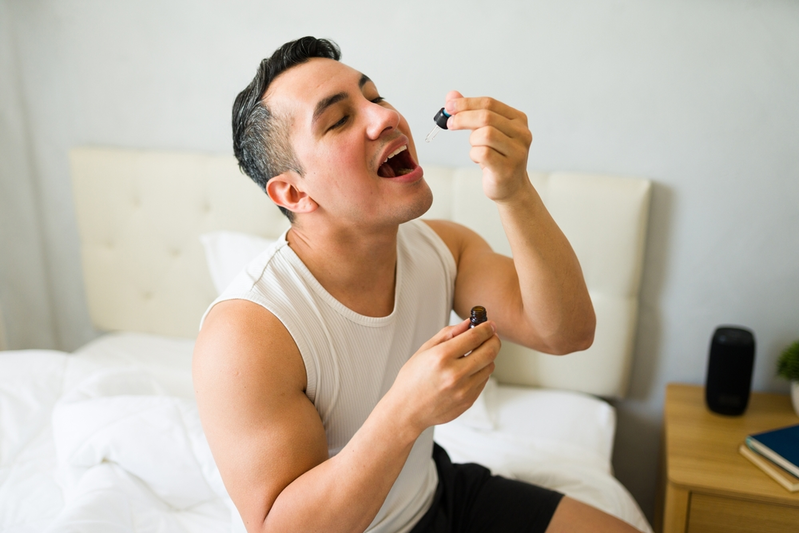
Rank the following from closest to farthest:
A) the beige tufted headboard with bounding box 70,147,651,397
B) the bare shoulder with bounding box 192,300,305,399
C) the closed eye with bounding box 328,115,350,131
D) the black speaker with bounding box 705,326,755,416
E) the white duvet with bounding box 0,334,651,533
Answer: the bare shoulder with bounding box 192,300,305,399, the closed eye with bounding box 328,115,350,131, the white duvet with bounding box 0,334,651,533, the black speaker with bounding box 705,326,755,416, the beige tufted headboard with bounding box 70,147,651,397

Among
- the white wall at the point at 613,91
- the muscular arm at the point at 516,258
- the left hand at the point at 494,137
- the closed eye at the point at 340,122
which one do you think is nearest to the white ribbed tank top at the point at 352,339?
the muscular arm at the point at 516,258

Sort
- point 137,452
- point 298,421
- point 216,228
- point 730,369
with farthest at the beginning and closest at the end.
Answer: point 216,228, point 730,369, point 137,452, point 298,421

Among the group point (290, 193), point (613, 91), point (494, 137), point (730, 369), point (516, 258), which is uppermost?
point (613, 91)

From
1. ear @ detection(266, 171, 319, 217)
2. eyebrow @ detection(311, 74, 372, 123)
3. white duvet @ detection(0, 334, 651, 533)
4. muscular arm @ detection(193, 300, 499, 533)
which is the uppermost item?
eyebrow @ detection(311, 74, 372, 123)

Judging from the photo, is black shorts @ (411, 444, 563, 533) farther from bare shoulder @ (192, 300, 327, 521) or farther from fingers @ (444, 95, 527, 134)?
fingers @ (444, 95, 527, 134)

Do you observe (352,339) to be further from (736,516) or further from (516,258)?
(736,516)

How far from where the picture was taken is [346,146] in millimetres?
1055

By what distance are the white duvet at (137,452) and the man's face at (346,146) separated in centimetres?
62

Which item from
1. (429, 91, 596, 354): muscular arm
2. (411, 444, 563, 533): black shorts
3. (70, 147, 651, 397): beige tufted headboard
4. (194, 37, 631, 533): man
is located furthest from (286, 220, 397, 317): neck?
(70, 147, 651, 397): beige tufted headboard

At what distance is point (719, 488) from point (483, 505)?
55 centimetres

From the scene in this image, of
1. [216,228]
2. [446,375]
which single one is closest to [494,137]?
[446,375]

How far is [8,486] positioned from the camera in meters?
1.42

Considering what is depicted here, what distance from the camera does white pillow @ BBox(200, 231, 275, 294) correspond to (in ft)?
6.35

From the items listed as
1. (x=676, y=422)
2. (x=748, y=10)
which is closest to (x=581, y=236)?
(x=676, y=422)
